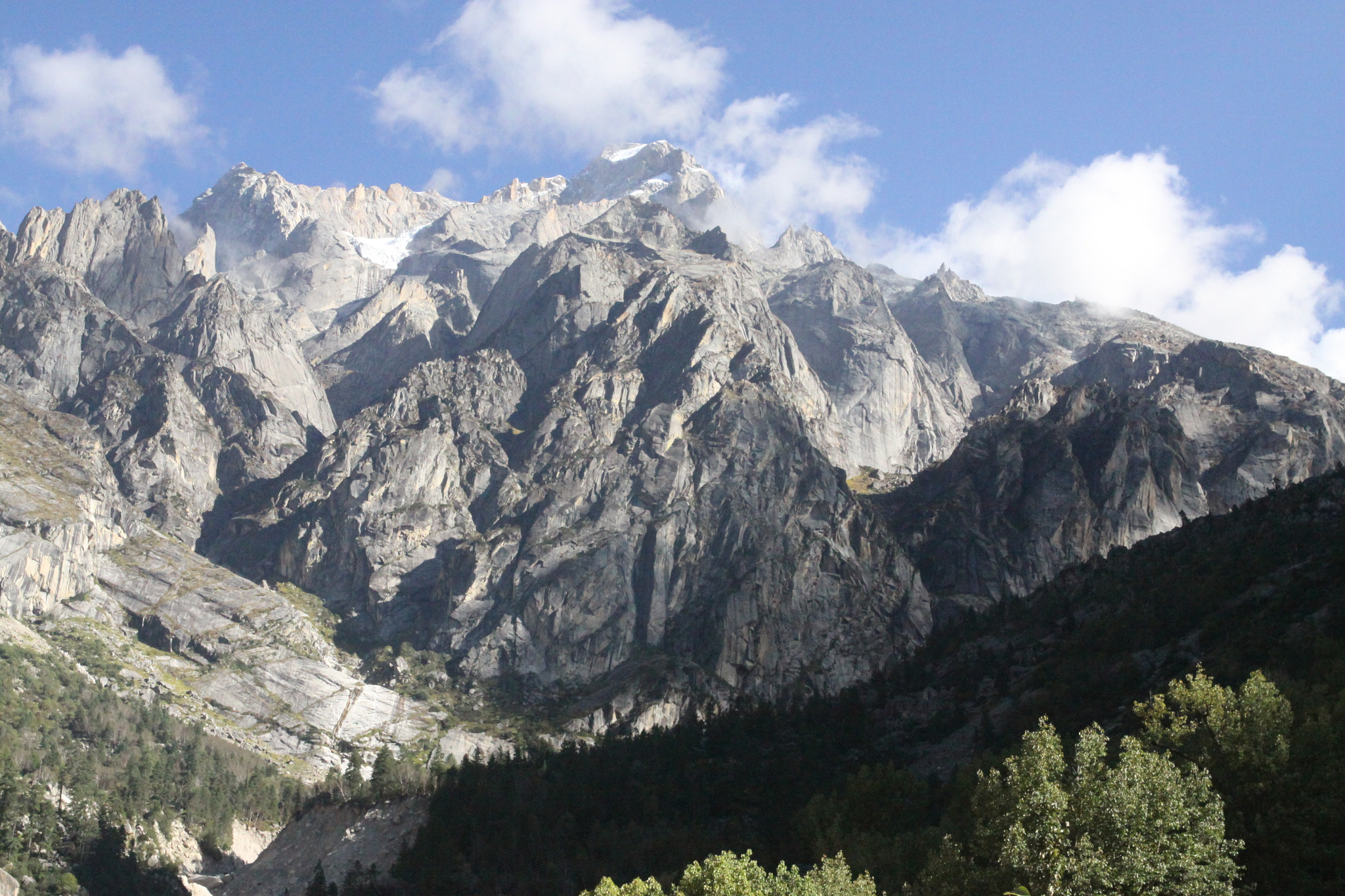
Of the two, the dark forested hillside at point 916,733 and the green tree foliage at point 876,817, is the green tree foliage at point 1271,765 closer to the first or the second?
the dark forested hillside at point 916,733

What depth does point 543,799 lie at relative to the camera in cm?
17100

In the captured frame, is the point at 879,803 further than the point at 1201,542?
No

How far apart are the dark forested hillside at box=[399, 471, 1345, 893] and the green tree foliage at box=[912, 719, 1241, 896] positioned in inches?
923

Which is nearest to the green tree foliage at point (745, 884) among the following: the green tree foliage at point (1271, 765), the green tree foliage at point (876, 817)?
the green tree foliage at point (876, 817)

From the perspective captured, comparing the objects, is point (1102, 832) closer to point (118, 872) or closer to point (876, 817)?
point (876, 817)

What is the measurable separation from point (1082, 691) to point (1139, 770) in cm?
8024

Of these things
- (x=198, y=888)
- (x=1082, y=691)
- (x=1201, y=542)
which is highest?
(x=1201, y=542)

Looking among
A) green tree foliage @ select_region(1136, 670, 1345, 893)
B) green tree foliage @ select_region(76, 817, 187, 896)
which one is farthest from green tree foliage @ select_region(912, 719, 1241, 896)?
green tree foliage @ select_region(76, 817, 187, 896)

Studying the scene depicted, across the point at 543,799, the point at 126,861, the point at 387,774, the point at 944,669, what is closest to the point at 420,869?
the point at 543,799

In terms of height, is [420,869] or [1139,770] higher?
[1139,770]

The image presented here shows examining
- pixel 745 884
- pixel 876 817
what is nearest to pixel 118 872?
pixel 876 817

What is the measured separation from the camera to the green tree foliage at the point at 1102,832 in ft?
189

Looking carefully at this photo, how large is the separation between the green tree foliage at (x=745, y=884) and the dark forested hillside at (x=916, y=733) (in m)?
12.4

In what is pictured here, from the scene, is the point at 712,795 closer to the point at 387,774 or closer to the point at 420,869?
the point at 420,869
